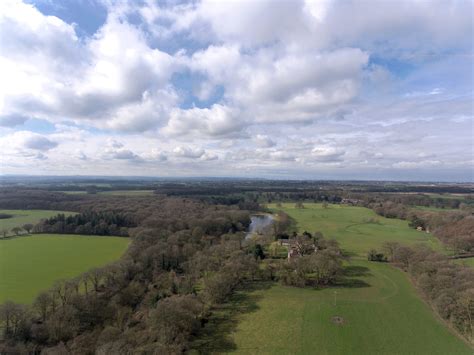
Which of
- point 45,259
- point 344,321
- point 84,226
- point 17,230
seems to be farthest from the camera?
point 84,226

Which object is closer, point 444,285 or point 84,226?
point 444,285

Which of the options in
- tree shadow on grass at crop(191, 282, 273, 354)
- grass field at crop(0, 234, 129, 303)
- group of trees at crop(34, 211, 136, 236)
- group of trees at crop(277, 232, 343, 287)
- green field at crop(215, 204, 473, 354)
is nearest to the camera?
green field at crop(215, 204, 473, 354)

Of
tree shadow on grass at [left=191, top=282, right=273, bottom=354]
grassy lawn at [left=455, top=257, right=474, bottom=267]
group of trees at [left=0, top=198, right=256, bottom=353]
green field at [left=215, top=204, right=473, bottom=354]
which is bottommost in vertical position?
tree shadow on grass at [left=191, top=282, right=273, bottom=354]

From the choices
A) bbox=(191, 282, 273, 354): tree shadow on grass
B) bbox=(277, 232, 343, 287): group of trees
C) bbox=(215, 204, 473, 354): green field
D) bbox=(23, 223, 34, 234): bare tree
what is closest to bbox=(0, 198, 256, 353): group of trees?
bbox=(191, 282, 273, 354): tree shadow on grass

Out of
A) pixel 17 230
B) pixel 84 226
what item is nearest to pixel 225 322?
pixel 84 226

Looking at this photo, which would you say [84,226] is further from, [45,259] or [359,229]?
[359,229]

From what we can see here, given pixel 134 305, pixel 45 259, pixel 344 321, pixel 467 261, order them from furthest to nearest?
pixel 467 261, pixel 45 259, pixel 134 305, pixel 344 321

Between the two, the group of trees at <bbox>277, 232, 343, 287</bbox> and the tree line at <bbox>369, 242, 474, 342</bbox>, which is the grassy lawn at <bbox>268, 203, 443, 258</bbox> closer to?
the tree line at <bbox>369, 242, 474, 342</bbox>

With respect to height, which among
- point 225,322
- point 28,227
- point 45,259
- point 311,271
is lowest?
point 225,322
